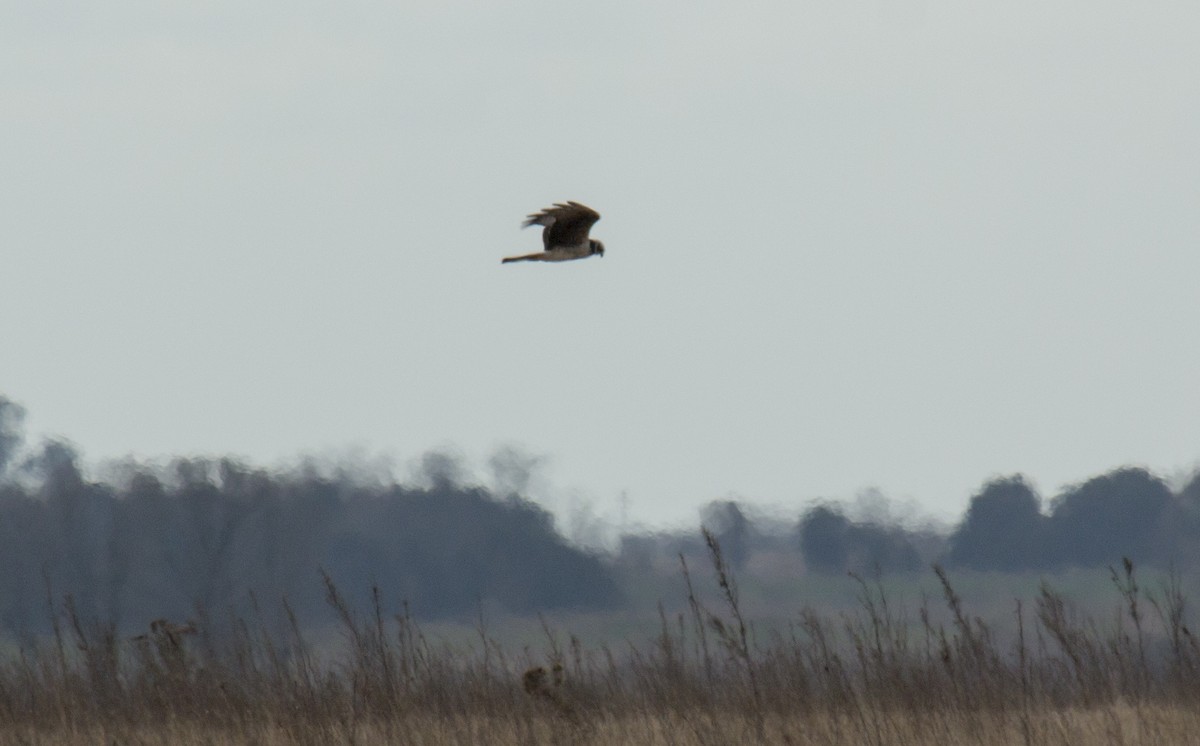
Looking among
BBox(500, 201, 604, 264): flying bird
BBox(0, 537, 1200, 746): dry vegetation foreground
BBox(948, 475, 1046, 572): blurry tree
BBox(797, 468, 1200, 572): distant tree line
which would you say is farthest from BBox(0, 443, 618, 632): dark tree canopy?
BBox(0, 537, 1200, 746): dry vegetation foreground

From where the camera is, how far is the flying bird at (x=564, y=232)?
32.1 feet

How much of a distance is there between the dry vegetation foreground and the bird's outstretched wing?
3.04m

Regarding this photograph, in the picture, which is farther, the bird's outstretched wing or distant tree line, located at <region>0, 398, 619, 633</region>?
distant tree line, located at <region>0, 398, 619, 633</region>

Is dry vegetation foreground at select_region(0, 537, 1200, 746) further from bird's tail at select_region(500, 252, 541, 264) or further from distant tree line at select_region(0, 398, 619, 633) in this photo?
distant tree line at select_region(0, 398, 619, 633)

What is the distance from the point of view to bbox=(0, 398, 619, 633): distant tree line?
73.8ft

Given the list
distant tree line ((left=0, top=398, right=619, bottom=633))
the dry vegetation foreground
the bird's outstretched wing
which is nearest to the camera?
the dry vegetation foreground

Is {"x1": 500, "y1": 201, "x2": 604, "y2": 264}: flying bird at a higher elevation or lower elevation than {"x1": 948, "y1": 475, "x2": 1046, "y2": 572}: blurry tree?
Result: higher

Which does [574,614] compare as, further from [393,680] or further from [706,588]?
[393,680]

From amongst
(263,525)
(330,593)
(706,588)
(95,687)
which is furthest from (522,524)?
(330,593)

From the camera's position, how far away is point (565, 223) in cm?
994

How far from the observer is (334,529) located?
24953 millimetres

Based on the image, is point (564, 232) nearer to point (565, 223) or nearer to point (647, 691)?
point (565, 223)

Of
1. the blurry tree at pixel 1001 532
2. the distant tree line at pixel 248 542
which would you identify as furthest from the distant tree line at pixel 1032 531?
the distant tree line at pixel 248 542

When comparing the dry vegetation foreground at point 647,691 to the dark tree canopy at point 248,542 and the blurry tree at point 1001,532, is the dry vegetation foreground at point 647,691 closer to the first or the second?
the blurry tree at point 1001,532
